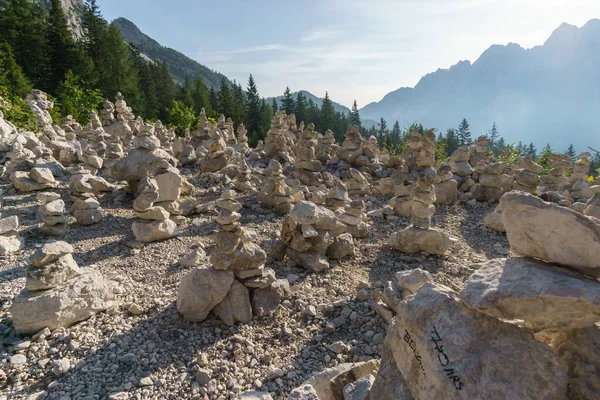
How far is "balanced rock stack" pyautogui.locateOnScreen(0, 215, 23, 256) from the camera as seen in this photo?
7.69 metres

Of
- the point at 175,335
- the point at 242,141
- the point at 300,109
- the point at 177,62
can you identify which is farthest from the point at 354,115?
the point at 177,62

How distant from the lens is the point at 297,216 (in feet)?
25.5

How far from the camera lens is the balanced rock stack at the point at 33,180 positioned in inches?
444

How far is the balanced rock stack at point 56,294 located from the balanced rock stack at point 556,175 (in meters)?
16.0

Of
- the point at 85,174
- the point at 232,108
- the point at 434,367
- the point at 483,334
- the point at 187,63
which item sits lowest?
the point at 434,367

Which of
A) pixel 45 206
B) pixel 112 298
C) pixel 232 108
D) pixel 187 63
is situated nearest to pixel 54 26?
pixel 232 108

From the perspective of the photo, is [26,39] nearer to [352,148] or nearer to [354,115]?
[352,148]

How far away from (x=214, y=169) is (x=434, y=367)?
517 inches

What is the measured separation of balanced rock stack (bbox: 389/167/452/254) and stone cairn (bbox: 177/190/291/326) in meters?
3.93

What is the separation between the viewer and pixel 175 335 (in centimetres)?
541

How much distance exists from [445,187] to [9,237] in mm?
13433

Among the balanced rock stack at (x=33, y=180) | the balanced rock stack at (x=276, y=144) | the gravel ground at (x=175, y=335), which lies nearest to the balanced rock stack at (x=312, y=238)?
the gravel ground at (x=175, y=335)

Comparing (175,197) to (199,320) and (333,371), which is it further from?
(333,371)

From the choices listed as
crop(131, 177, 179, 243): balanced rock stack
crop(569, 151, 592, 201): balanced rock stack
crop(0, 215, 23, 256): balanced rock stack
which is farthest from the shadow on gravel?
crop(569, 151, 592, 201): balanced rock stack
